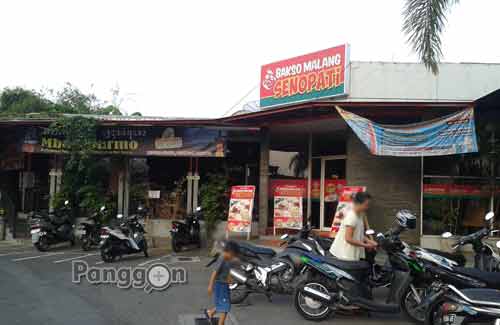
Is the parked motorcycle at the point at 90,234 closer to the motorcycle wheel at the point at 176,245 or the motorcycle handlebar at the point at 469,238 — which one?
the motorcycle wheel at the point at 176,245

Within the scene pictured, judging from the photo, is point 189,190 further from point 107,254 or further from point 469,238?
point 469,238

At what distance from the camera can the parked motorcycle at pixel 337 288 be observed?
6.30 m

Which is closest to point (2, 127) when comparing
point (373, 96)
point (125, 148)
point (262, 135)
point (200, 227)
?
point (125, 148)

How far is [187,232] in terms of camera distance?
1285cm

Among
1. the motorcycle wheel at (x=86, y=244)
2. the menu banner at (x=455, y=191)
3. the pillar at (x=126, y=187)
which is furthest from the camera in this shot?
the pillar at (x=126, y=187)

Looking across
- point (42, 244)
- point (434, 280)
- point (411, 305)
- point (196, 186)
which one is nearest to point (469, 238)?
point (434, 280)

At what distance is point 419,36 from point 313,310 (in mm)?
6079

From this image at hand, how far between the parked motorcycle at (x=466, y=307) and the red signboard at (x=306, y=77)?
9.40m

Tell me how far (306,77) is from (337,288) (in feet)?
31.5

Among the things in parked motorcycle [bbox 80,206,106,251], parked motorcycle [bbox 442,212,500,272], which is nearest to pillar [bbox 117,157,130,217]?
parked motorcycle [bbox 80,206,106,251]

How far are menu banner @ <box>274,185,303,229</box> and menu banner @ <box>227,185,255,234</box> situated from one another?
96 centimetres

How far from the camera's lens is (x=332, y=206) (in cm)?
1422

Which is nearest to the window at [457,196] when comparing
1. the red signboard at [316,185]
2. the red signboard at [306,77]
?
the red signboard at [316,185]

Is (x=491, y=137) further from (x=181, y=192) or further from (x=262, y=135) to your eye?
(x=181, y=192)
